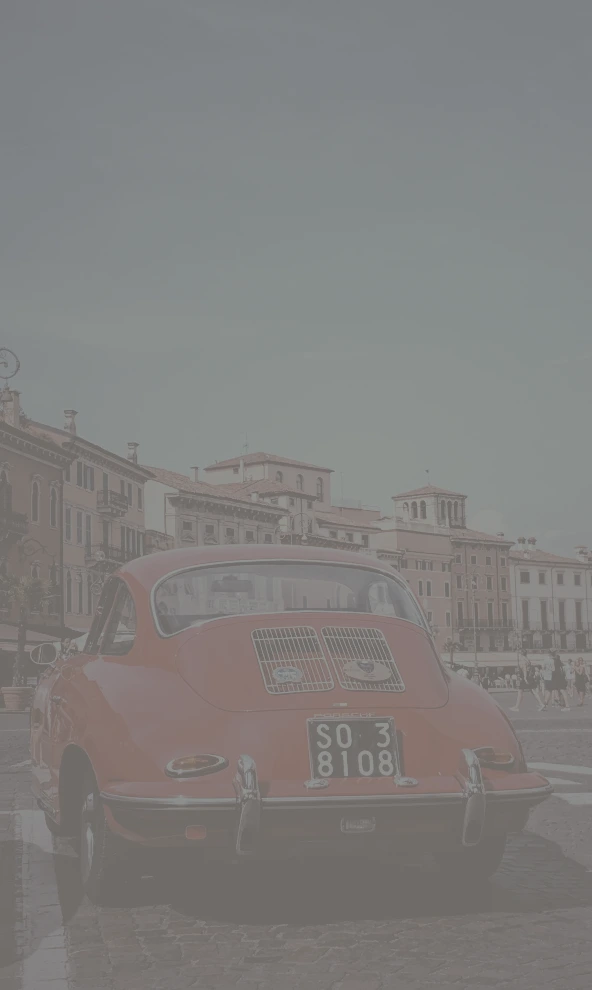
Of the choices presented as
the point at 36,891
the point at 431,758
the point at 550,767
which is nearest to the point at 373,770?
the point at 431,758

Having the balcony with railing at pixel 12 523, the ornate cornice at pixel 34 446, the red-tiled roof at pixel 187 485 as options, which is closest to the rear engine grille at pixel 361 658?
the balcony with railing at pixel 12 523

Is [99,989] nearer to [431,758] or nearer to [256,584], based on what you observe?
[431,758]

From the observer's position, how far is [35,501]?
220ft

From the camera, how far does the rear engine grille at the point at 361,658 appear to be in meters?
6.09

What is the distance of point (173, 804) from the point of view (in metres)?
5.57

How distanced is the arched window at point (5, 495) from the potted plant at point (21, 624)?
4258 mm

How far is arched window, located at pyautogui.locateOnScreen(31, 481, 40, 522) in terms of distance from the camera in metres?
66.8

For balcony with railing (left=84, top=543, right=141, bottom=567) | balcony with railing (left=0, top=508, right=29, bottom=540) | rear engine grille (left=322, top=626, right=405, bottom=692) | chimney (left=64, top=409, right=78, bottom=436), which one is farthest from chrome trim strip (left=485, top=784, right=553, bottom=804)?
chimney (left=64, top=409, right=78, bottom=436)

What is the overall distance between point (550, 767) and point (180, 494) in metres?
73.7

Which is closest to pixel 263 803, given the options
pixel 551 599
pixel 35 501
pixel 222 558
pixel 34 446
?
pixel 222 558

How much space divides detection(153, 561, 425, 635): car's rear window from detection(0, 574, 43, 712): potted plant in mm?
32601

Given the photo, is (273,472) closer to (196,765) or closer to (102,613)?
(102,613)

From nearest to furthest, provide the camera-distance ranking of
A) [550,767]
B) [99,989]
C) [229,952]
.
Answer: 1. [99,989]
2. [229,952]
3. [550,767]

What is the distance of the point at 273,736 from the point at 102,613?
1.98 m
